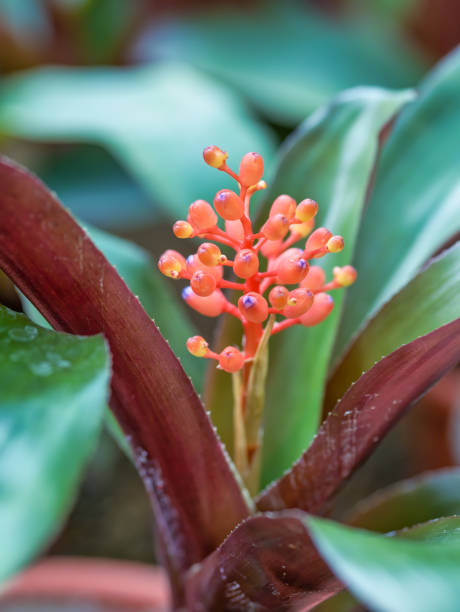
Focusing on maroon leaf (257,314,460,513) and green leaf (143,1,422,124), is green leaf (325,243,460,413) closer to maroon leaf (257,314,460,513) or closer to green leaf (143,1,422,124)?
maroon leaf (257,314,460,513)

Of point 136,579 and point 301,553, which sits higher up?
point 301,553

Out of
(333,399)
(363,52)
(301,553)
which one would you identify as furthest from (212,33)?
(301,553)

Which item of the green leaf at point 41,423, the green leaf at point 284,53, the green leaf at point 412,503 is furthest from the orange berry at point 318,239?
the green leaf at point 284,53

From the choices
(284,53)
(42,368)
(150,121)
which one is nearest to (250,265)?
(42,368)


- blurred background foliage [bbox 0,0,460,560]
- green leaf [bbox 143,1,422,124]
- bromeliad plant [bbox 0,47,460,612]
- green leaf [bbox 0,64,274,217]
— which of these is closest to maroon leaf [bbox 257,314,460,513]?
bromeliad plant [bbox 0,47,460,612]

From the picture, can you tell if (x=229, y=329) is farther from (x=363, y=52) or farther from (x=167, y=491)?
(x=363, y=52)

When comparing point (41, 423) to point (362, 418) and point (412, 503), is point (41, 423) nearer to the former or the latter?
point (362, 418)

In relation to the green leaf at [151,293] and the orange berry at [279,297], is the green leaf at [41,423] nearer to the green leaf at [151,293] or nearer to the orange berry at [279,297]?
the orange berry at [279,297]

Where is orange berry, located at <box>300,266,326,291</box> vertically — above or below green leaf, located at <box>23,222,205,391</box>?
above
